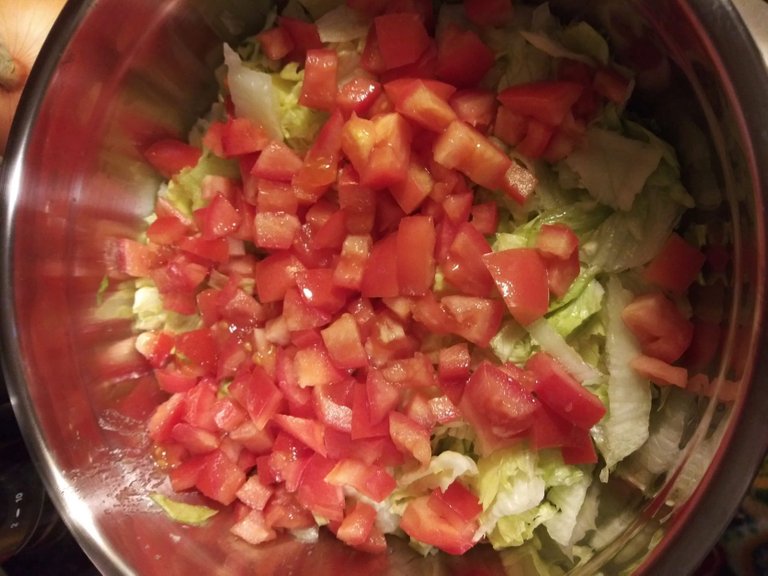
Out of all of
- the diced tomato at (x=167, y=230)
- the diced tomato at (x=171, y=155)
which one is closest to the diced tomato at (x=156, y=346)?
the diced tomato at (x=167, y=230)

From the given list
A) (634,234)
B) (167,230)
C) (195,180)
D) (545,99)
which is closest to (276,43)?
(195,180)

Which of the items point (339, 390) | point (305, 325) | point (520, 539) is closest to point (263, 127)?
point (305, 325)

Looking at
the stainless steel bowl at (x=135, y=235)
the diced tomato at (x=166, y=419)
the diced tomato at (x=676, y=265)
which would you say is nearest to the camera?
the stainless steel bowl at (x=135, y=235)

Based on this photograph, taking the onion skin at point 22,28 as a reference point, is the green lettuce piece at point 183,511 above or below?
below

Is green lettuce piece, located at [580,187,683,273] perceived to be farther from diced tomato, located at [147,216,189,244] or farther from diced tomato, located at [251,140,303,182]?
diced tomato, located at [147,216,189,244]

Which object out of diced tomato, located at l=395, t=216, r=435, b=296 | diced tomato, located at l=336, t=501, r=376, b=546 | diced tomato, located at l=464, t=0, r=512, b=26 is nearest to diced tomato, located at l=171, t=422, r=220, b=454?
diced tomato, located at l=336, t=501, r=376, b=546

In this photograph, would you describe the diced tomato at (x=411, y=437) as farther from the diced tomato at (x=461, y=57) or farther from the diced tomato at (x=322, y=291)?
the diced tomato at (x=461, y=57)
